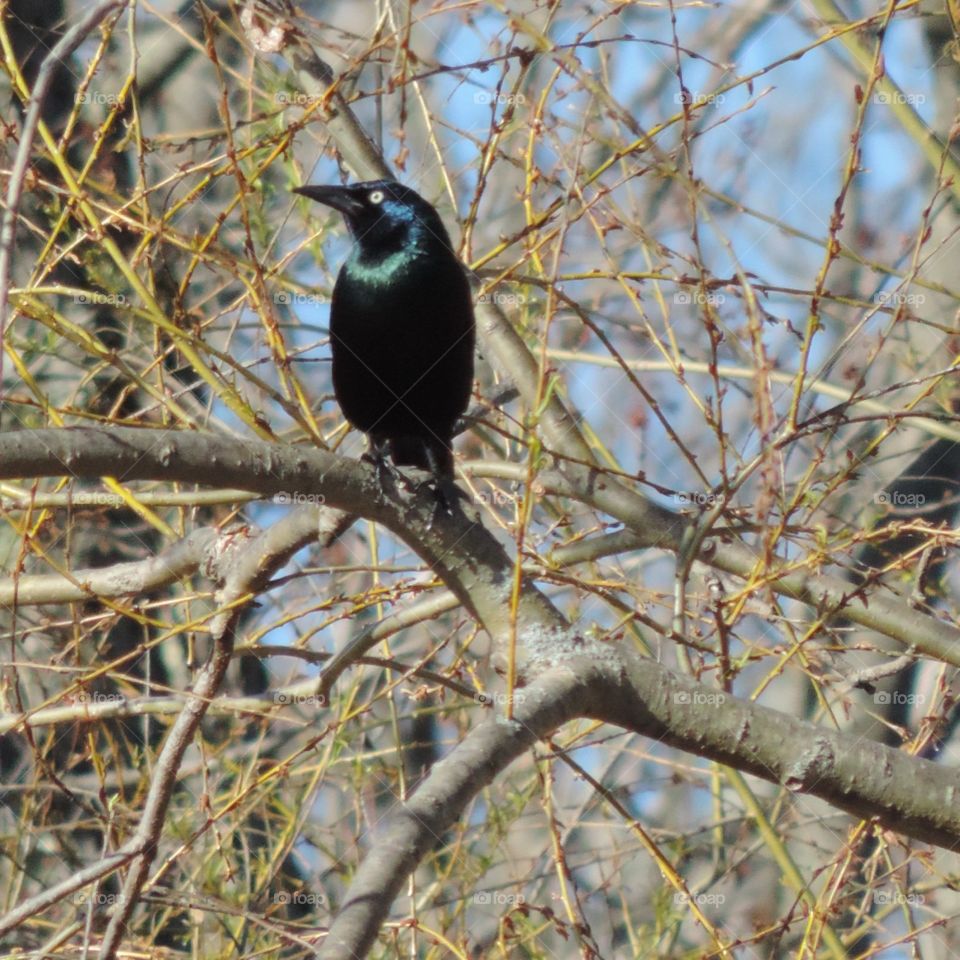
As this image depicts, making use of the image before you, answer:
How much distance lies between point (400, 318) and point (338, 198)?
368mm

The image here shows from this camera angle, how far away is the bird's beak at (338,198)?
3438 mm

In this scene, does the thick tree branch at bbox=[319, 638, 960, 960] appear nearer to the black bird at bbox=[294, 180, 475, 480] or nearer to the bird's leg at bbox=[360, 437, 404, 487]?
the bird's leg at bbox=[360, 437, 404, 487]

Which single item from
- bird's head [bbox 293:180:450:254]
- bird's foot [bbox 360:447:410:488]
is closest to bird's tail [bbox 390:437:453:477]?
bird's foot [bbox 360:447:410:488]

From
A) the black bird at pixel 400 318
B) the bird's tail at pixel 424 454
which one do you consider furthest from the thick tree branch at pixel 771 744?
the black bird at pixel 400 318

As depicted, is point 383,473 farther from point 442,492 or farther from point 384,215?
point 384,215

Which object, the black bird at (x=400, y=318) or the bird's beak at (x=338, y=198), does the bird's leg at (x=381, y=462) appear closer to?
the black bird at (x=400, y=318)

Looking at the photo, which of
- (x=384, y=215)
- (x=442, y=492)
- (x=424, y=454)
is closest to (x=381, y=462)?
(x=442, y=492)

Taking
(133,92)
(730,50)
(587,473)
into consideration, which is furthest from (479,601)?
(730,50)

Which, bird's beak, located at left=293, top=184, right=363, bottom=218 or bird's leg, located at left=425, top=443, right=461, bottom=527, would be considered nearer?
bird's leg, located at left=425, top=443, right=461, bottom=527

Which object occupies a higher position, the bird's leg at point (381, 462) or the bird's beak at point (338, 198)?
the bird's beak at point (338, 198)

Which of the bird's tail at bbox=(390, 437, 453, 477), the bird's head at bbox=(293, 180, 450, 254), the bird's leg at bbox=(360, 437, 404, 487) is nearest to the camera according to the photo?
the bird's leg at bbox=(360, 437, 404, 487)

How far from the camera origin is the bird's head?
3502mm

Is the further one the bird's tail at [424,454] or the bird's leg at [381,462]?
the bird's tail at [424,454]

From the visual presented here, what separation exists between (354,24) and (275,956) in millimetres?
6086
